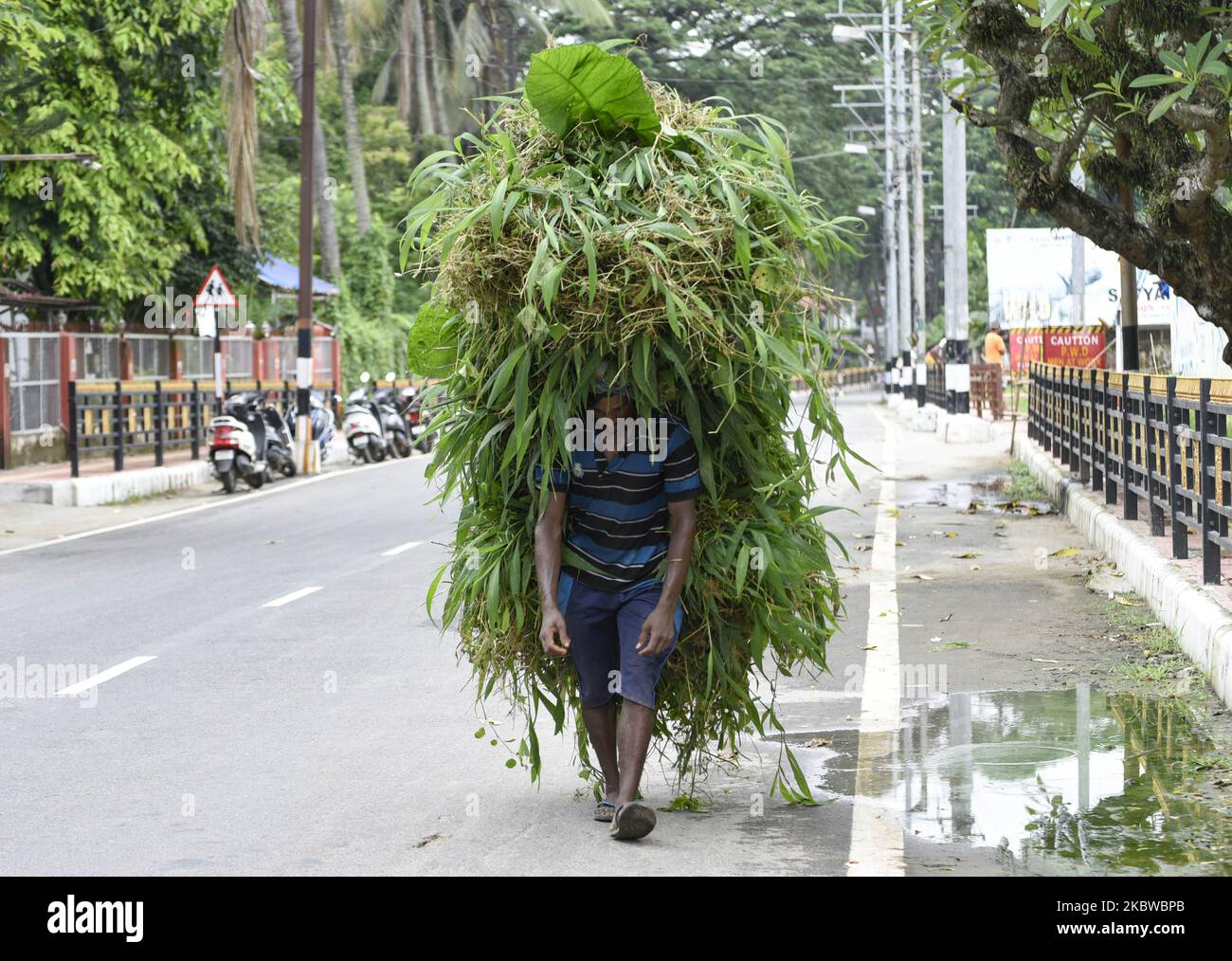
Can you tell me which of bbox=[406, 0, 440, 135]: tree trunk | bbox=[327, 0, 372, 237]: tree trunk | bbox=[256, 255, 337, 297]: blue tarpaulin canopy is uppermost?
bbox=[406, 0, 440, 135]: tree trunk

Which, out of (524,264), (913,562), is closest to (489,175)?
(524,264)

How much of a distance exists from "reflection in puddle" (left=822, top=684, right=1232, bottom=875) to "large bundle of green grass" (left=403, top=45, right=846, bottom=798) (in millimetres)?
582

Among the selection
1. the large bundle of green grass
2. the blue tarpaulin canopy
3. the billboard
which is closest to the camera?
the large bundle of green grass

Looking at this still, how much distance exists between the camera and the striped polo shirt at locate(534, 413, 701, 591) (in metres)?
5.72

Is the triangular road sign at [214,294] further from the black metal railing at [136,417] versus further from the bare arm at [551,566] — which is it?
the bare arm at [551,566]

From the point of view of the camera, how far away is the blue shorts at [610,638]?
5719mm

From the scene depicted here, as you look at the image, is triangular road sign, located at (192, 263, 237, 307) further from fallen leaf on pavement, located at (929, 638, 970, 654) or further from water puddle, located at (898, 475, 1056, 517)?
fallen leaf on pavement, located at (929, 638, 970, 654)

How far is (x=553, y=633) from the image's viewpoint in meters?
5.70

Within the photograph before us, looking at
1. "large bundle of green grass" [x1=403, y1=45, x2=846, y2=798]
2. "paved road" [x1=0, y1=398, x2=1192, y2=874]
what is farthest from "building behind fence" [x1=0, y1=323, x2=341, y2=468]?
"large bundle of green grass" [x1=403, y1=45, x2=846, y2=798]

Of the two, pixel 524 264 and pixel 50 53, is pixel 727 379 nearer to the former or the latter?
pixel 524 264

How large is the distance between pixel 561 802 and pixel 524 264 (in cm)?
209

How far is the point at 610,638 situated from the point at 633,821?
658mm

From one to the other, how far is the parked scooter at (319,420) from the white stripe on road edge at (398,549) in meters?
10.8

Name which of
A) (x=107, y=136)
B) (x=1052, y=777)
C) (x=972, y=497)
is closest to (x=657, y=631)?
(x=1052, y=777)
